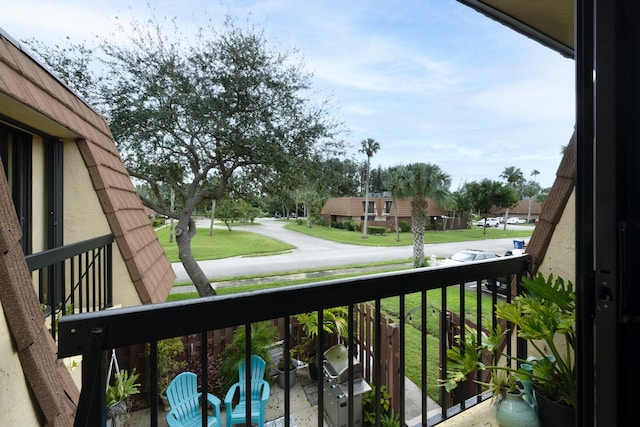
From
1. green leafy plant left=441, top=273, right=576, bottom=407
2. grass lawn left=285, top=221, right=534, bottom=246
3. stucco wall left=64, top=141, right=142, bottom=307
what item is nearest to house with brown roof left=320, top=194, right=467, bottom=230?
grass lawn left=285, top=221, right=534, bottom=246

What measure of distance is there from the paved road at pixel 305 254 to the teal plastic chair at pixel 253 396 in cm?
531

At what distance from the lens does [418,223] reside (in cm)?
979

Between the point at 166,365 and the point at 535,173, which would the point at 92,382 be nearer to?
the point at 166,365

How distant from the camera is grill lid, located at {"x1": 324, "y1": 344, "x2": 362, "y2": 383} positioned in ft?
9.21

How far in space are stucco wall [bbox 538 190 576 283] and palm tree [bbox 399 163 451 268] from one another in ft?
26.6

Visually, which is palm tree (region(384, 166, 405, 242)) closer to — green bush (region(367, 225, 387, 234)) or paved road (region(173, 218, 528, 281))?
paved road (region(173, 218, 528, 281))

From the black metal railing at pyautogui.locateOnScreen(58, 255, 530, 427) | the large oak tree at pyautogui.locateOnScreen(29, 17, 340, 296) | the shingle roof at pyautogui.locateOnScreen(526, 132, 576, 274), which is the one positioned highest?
the large oak tree at pyautogui.locateOnScreen(29, 17, 340, 296)

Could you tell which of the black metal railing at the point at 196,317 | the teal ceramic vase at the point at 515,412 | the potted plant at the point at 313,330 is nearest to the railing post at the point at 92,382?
the black metal railing at the point at 196,317

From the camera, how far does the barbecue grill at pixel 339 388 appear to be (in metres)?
2.67

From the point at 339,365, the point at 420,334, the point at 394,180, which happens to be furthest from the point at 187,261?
the point at 394,180

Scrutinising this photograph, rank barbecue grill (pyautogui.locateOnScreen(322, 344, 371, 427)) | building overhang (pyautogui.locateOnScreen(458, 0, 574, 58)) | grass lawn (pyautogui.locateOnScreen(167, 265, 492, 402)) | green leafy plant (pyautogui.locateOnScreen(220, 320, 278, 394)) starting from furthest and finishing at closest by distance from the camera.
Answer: grass lawn (pyautogui.locateOnScreen(167, 265, 492, 402)) → green leafy plant (pyautogui.locateOnScreen(220, 320, 278, 394)) → barbecue grill (pyautogui.locateOnScreen(322, 344, 371, 427)) → building overhang (pyautogui.locateOnScreen(458, 0, 574, 58))

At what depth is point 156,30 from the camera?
5.49m

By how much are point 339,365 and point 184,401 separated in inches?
55.4

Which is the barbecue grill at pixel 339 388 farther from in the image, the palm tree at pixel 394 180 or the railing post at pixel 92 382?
the palm tree at pixel 394 180
